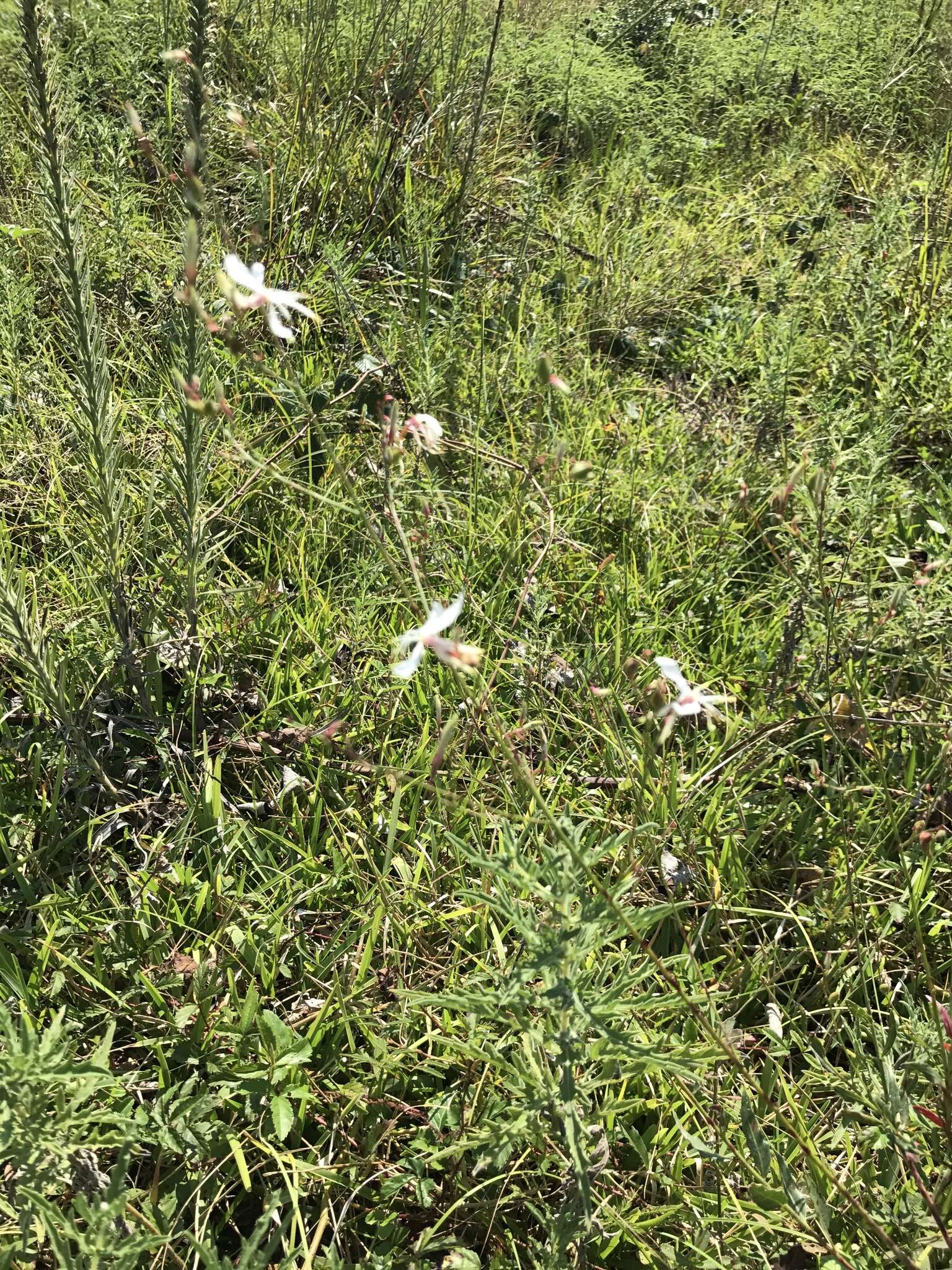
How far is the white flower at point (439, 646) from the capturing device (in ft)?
3.20

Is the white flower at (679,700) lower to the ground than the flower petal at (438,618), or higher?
lower

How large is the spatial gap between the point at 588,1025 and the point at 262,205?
2465 mm

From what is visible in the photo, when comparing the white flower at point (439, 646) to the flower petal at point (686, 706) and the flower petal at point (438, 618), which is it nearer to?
the flower petal at point (438, 618)

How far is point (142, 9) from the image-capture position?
11.3 ft

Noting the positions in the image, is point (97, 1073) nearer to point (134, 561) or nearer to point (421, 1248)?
point (421, 1248)

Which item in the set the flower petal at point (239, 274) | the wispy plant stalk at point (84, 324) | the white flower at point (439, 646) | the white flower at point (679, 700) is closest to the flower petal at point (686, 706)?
the white flower at point (679, 700)

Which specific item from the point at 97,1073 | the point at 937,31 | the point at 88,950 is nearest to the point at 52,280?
the point at 88,950

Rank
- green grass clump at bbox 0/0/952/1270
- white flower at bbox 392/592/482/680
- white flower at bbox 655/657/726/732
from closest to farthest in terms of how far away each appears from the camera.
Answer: white flower at bbox 392/592/482/680, white flower at bbox 655/657/726/732, green grass clump at bbox 0/0/952/1270

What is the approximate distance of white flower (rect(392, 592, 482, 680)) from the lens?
3.20 ft

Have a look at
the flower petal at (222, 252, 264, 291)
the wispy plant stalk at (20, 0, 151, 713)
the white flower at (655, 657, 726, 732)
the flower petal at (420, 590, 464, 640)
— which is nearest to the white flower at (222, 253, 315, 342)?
the flower petal at (222, 252, 264, 291)

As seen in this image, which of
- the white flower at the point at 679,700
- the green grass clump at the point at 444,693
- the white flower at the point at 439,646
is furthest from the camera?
the green grass clump at the point at 444,693

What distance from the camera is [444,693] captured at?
1.91 metres

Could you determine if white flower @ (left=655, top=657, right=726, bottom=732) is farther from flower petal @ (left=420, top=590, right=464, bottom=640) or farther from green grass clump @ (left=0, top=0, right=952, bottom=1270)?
flower petal @ (left=420, top=590, right=464, bottom=640)

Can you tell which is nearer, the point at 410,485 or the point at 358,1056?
the point at 358,1056
